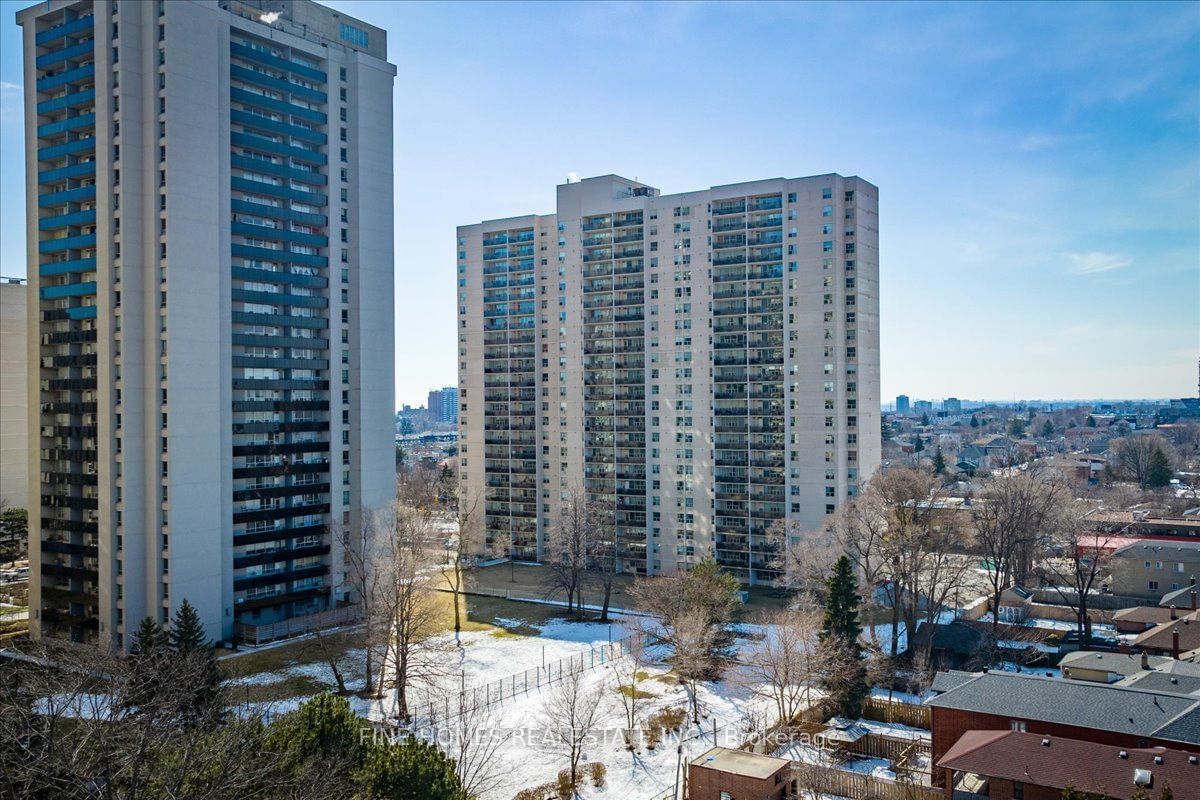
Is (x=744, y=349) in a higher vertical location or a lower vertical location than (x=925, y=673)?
higher

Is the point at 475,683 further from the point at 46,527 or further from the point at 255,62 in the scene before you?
the point at 255,62

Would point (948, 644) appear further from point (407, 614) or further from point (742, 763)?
point (407, 614)

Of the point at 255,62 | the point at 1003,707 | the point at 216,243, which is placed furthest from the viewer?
the point at 255,62

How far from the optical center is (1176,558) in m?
64.3

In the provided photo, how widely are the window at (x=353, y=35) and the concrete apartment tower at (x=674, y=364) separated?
79.2 feet

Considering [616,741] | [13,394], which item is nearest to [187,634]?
[616,741]

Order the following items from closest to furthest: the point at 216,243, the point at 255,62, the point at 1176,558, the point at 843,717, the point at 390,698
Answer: the point at 843,717
the point at 390,698
the point at 216,243
the point at 255,62
the point at 1176,558

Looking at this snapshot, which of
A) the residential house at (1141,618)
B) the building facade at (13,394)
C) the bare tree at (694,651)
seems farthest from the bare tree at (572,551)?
the building facade at (13,394)

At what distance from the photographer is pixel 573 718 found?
3450cm

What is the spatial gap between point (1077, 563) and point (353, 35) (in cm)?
6466

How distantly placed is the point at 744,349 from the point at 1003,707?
4319 cm

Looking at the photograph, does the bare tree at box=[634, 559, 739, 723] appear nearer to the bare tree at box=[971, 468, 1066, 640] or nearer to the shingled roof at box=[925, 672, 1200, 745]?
the shingled roof at box=[925, 672, 1200, 745]

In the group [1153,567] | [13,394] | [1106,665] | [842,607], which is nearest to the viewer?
[1106,665]

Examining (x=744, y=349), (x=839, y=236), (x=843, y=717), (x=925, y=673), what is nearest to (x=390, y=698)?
(x=843, y=717)
